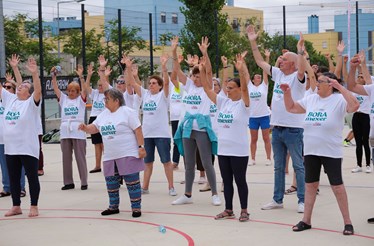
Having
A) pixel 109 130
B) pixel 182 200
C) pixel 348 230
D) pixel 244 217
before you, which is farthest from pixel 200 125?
pixel 348 230

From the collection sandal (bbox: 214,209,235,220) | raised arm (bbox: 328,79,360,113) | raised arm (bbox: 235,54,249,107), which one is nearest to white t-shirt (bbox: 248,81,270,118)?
raised arm (bbox: 235,54,249,107)

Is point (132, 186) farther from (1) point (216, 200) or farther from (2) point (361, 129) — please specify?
(2) point (361, 129)

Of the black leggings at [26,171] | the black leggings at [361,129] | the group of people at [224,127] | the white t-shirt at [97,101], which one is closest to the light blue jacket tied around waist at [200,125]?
the group of people at [224,127]

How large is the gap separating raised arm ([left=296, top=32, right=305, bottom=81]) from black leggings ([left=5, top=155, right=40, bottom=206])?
372 cm

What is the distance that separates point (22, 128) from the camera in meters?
9.61

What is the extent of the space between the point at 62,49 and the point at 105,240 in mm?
28479

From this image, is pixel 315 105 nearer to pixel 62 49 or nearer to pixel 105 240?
pixel 105 240

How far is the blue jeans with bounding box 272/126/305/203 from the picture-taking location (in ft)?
30.7

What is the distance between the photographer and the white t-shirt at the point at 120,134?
30.4 feet

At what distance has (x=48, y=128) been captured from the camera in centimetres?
2416

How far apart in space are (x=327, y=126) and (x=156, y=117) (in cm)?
362

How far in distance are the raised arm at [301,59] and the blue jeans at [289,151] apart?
74cm

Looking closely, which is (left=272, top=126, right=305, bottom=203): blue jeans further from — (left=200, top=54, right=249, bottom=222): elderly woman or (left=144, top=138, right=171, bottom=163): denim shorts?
(left=144, top=138, right=171, bottom=163): denim shorts

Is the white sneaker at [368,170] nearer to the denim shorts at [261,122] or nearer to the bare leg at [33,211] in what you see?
the denim shorts at [261,122]
